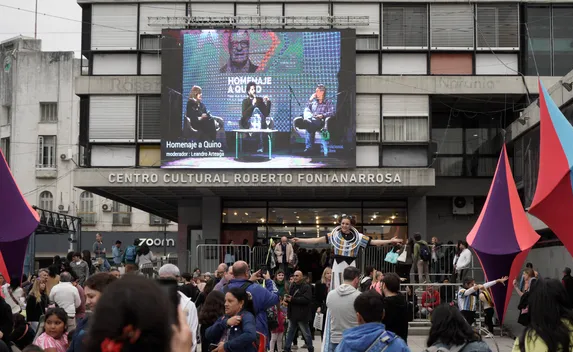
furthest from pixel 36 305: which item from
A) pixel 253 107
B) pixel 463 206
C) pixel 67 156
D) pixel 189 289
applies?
pixel 67 156

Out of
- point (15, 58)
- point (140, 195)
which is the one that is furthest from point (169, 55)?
point (15, 58)

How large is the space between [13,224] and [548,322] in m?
10.8

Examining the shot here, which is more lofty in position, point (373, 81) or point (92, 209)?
point (373, 81)

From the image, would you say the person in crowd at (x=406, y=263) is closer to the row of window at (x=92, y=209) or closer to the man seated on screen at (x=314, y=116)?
the man seated on screen at (x=314, y=116)

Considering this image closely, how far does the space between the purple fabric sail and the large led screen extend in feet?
43.4

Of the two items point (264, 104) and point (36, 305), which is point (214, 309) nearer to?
point (36, 305)

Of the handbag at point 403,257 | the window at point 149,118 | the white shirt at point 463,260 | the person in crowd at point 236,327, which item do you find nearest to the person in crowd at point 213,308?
the person in crowd at point 236,327

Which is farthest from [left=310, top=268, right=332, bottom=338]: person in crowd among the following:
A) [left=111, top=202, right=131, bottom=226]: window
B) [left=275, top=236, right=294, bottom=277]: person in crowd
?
[left=111, top=202, right=131, bottom=226]: window

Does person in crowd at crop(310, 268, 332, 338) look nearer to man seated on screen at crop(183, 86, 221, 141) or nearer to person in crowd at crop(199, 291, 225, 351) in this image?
man seated on screen at crop(183, 86, 221, 141)

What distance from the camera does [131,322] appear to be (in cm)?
302

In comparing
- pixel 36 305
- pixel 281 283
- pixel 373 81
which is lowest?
pixel 36 305

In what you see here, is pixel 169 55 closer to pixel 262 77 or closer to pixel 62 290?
pixel 262 77

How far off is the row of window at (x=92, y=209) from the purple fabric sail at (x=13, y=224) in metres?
44.7

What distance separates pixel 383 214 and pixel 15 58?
33.7 metres
